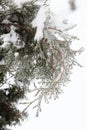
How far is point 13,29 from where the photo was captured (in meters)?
7.98

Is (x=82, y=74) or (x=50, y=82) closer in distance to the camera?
(x=50, y=82)

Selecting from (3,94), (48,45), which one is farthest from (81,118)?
(48,45)

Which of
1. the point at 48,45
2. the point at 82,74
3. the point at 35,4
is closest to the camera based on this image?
the point at 48,45

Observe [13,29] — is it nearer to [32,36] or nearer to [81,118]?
[32,36]

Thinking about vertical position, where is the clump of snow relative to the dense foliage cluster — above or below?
above

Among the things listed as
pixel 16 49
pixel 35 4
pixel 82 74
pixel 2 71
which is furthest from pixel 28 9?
pixel 82 74

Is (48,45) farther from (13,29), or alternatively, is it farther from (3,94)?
(3,94)

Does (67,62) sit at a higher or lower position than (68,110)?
higher

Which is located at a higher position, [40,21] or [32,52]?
[40,21]

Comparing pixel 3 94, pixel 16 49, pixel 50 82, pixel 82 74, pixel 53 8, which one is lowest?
pixel 82 74

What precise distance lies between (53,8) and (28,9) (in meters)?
0.48

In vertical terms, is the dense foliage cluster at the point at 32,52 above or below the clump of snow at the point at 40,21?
below

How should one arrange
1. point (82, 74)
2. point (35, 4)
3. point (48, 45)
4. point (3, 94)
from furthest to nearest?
point (82, 74)
point (3, 94)
point (35, 4)
point (48, 45)

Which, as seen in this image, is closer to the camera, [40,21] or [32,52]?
[40,21]
